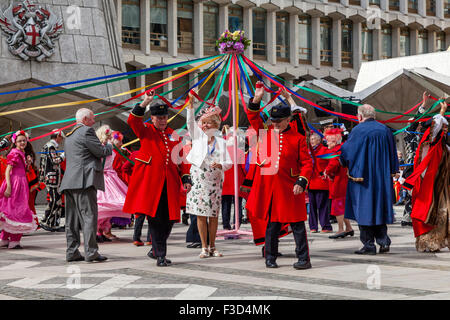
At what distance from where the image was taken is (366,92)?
72.3 feet

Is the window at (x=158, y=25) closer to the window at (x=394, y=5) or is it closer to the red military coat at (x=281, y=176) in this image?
the window at (x=394, y=5)

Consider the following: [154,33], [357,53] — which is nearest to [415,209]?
[154,33]

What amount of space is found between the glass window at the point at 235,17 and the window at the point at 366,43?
30.4 feet

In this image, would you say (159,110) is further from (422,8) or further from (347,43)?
(422,8)

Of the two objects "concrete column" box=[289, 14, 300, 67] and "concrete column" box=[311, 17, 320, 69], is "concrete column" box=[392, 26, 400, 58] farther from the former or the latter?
"concrete column" box=[289, 14, 300, 67]

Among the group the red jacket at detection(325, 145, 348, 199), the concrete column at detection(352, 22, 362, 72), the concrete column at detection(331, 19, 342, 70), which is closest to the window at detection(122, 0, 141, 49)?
the concrete column at detection(331, 19, 342, 70)

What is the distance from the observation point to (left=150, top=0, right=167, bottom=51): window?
37.2 meters

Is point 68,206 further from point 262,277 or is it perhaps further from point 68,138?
point 262,277

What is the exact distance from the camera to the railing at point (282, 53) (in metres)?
42.3

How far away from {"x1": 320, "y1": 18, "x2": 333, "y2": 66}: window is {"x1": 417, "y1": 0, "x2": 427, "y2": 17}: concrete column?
27.0 ft

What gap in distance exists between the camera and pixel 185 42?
1513 inches

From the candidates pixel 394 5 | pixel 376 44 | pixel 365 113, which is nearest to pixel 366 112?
pixel 365 113
